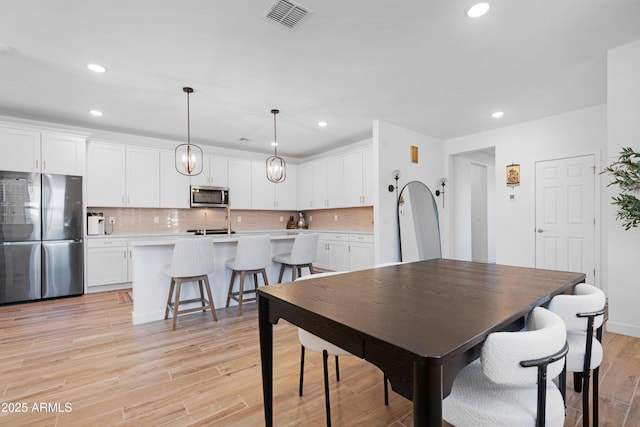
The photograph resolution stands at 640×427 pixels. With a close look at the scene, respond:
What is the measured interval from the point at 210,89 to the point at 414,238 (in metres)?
3.70

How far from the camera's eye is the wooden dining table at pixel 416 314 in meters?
0.82

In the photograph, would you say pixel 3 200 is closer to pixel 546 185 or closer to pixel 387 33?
pixel 387 33

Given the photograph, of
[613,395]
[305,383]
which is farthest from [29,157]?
[613,395]

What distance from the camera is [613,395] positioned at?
188 centimetres

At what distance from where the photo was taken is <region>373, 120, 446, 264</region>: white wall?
4473mm

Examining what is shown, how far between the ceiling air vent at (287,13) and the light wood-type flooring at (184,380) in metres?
2.58

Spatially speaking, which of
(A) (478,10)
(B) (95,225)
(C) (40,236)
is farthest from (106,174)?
(A) (478,10)

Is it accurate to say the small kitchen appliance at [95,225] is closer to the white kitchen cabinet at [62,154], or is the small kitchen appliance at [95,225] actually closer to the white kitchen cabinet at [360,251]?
the white kitchen cabinet at [62,154]

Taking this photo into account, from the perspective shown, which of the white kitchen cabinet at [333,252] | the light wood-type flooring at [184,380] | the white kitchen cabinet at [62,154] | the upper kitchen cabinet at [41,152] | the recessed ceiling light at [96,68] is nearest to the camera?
the light wood-type flooring at [184,380]

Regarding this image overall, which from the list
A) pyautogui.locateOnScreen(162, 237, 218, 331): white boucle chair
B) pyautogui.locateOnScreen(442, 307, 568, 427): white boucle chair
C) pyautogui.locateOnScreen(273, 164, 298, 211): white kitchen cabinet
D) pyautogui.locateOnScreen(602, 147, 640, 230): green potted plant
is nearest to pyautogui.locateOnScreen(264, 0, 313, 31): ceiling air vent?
pyautogui.locateOnScreen(162, 237, 218, 331): white boucle chair

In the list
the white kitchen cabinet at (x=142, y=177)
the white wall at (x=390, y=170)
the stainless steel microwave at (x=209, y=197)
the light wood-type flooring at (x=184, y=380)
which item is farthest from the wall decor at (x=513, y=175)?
the white kitchen cabinet at (x=142, y=177)

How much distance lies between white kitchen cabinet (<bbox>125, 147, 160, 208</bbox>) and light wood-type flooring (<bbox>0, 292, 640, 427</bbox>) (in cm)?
243

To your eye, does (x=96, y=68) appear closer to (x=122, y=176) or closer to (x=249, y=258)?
(x=249, y=258)

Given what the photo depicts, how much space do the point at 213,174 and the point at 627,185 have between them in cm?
580
